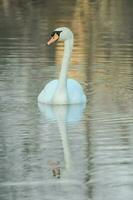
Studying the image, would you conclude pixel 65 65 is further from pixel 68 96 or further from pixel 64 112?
pixel 64 112

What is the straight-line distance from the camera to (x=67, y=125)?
11609 mm

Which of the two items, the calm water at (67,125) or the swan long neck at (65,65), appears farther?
the swan long neck at (65,65)

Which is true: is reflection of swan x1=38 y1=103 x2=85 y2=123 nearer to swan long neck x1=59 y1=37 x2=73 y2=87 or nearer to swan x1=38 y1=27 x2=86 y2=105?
swan x1=38 y1=27 x2=86 y2=105

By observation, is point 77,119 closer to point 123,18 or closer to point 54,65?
point 54,65

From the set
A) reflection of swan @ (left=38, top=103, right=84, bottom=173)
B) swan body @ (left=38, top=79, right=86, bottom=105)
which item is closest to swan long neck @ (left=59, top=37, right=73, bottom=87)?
swan body @ (left=38, top=79, right=86, bottom=105)

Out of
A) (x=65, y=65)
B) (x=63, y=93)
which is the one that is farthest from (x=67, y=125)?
(x=65, y=65)

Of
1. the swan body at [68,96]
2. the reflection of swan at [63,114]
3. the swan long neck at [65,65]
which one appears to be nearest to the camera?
the reflection of swan at [63,114]

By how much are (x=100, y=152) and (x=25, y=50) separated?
1088 cm

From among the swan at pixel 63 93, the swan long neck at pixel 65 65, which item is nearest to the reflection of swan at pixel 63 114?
the swan at pixel 63 93

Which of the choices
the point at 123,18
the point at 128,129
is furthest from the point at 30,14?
the point at 128,129

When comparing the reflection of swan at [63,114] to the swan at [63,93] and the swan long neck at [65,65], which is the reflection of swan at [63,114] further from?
the swan long neck at [65,65]

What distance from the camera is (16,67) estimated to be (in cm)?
1722

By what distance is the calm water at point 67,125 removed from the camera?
8227mm

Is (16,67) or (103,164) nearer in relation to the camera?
(103,164)
